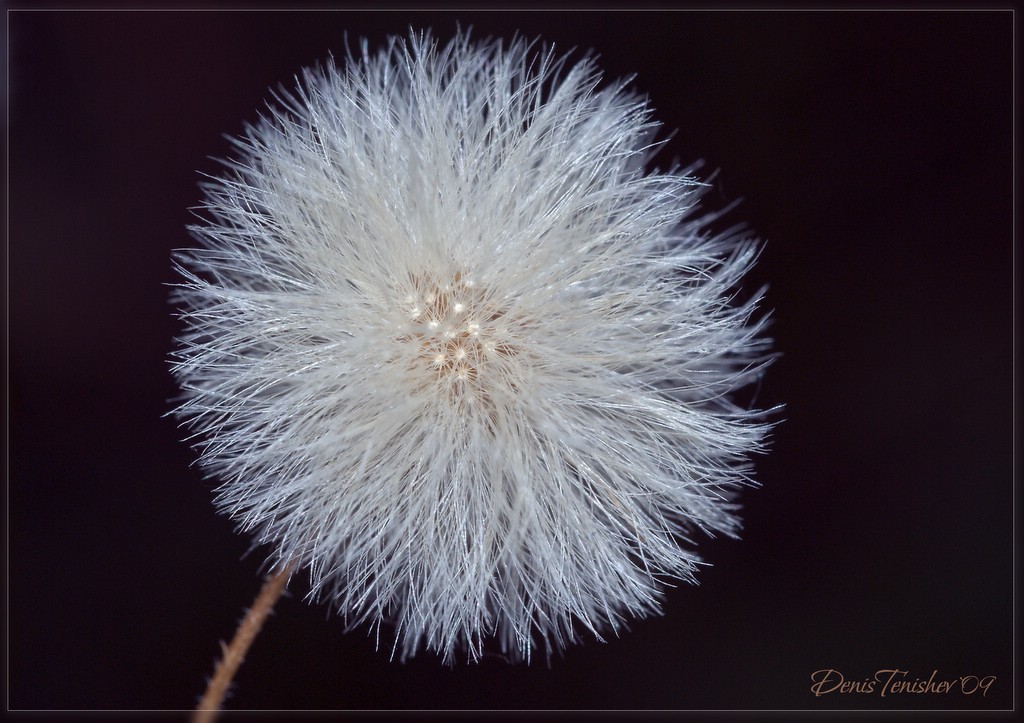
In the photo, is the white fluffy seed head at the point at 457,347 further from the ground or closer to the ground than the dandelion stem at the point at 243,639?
further from the ground

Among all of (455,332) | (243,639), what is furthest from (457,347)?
(243,639)

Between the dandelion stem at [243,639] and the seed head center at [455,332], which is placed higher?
the seed head center at [455,332]

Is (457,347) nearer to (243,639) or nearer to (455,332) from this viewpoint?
(455,332)

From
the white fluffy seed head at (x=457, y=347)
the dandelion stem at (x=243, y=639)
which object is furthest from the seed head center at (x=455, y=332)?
the dandelion stem at (x=243, y=639)

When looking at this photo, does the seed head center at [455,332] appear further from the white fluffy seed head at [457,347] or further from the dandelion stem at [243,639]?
the dandelion stem at [243,639]

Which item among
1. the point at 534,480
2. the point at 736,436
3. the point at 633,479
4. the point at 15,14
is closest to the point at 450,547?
the point at 534,480

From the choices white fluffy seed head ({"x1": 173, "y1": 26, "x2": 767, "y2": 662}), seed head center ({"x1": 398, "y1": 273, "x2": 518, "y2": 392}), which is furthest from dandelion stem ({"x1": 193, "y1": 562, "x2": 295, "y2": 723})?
seed head center ({"x1": 398, "y1": 273, "x2": 518, "y2": 392})

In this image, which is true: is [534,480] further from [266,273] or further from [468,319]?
[266,273]
